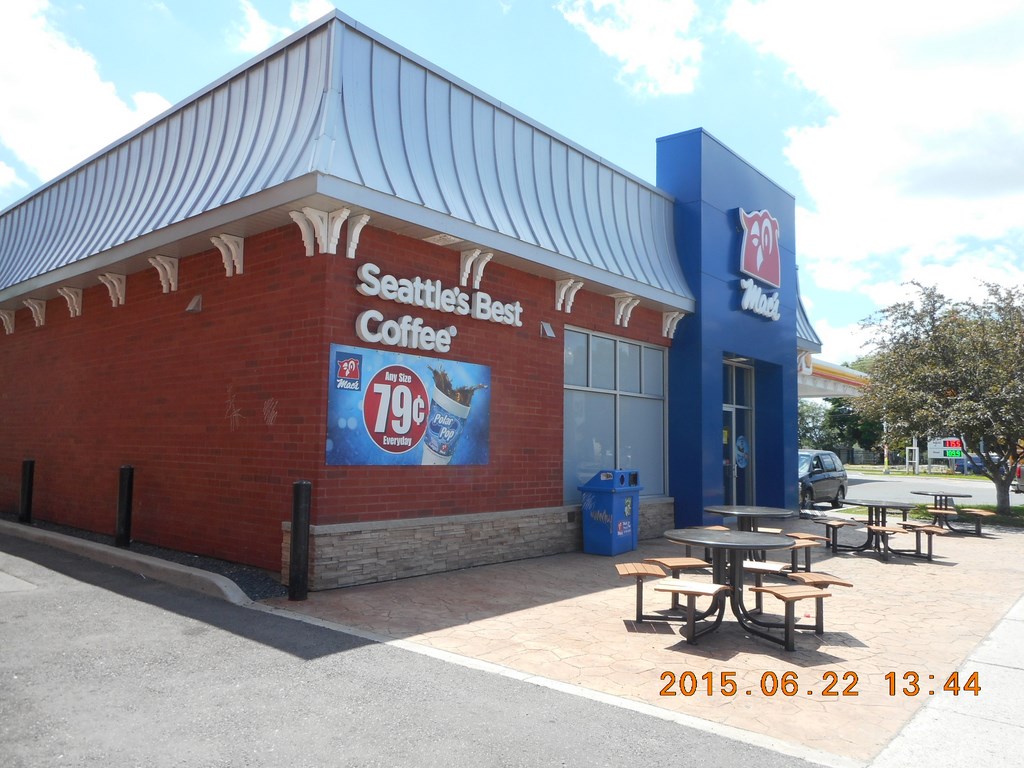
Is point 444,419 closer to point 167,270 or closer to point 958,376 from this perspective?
point 167,270

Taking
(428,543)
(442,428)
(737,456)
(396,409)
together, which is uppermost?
(396,409)

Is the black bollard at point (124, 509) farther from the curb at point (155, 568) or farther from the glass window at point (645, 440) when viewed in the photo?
the glass window at point (645, 440)

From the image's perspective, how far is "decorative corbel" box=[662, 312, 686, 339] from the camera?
1386 cm

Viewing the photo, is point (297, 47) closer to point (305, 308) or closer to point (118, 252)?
point (305, 308)

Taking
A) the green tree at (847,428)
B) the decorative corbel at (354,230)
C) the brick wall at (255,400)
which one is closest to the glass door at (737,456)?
the brick wall at (255,400)

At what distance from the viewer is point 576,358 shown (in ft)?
39.9

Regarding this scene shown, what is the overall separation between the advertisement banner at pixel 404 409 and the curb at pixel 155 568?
168 centimetres

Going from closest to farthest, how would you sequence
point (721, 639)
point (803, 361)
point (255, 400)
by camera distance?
point (721, 639) < point (255, 400) < point (803, 361)

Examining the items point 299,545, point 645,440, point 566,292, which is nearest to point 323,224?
point 299,545

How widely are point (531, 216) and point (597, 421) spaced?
374 cm

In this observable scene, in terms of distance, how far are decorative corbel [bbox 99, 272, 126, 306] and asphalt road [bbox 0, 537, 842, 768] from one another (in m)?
6.34

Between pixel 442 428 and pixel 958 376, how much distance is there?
48.9 ft

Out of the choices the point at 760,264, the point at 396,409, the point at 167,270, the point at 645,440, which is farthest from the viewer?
the point at 760,264

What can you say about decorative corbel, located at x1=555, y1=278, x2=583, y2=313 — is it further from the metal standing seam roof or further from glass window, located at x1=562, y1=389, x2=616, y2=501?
glass window, located at x1=562, y1=389, x2=616, y2=501
